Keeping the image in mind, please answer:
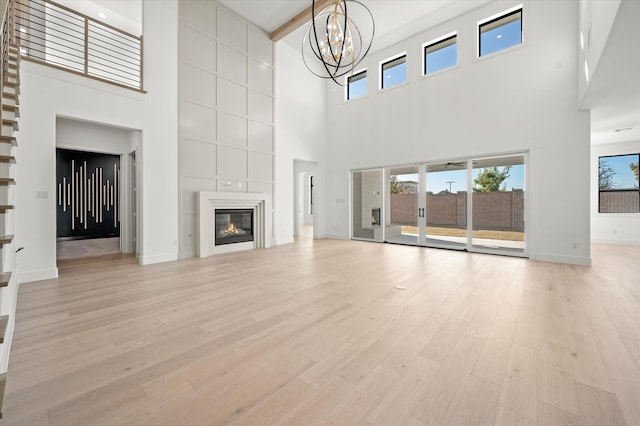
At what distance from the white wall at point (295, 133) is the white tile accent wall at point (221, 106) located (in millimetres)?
379

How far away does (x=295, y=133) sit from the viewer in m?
8.23

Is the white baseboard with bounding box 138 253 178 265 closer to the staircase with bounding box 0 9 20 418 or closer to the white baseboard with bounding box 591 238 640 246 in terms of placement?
the staircase with bounding box 0 9 20 418

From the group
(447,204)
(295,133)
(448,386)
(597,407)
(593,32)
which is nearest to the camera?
(597,407)

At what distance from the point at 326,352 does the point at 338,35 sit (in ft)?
13.6

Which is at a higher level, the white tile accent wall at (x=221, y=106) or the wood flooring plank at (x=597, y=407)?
the white tile accent wall at (x=221, y=106)

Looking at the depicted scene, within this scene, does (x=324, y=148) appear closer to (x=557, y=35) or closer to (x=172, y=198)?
(x=172, y=198)

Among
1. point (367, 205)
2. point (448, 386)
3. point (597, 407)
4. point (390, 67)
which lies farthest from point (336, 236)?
point (597, 407)

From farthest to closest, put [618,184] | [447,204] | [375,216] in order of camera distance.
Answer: [375,216] → [618,184] → [447,204]

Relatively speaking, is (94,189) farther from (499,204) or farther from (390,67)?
(499,204)

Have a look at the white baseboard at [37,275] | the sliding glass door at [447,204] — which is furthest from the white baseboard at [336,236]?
the white baseboard at [37,275]

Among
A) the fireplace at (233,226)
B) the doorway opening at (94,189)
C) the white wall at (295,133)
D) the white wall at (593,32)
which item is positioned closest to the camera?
the white wall at (593,32)

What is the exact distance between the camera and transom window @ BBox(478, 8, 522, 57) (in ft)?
19.3

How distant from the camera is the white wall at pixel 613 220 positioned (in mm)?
7293

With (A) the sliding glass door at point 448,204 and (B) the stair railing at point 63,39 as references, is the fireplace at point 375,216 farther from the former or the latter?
(B) the stair railing at point 63,39
